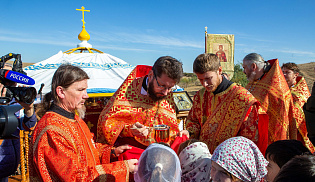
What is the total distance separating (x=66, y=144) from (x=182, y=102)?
16.2 feet

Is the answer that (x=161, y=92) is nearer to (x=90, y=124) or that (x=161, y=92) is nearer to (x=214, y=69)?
(x=214, y=69)

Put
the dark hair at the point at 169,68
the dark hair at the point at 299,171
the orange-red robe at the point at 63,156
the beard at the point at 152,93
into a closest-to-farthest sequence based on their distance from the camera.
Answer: the dark hair at the point at 299,171 → the orange-red robe at the point at 63,156 → the dark hair at the point at 169,68 → the beard at the point at 152,93

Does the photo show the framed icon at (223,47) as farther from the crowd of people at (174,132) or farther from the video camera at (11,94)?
the video camera at (11,94)

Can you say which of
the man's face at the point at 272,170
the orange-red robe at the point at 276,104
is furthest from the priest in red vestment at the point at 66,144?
the orange-red robe at the point at 276,104

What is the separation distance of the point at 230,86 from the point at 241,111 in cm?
40

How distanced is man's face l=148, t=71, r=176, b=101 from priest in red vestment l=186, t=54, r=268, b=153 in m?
0.42

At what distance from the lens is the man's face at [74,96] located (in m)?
2.35

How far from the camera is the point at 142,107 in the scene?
126 inches

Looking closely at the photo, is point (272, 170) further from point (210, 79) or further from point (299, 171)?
point (210, 79)

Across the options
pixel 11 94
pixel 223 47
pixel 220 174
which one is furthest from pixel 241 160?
pixel 223 47

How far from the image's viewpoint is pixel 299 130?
3953mm

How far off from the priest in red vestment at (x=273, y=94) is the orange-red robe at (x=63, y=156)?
243 cm

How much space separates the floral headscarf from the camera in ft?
6.37

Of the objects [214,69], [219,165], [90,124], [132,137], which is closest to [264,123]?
[214,69]
